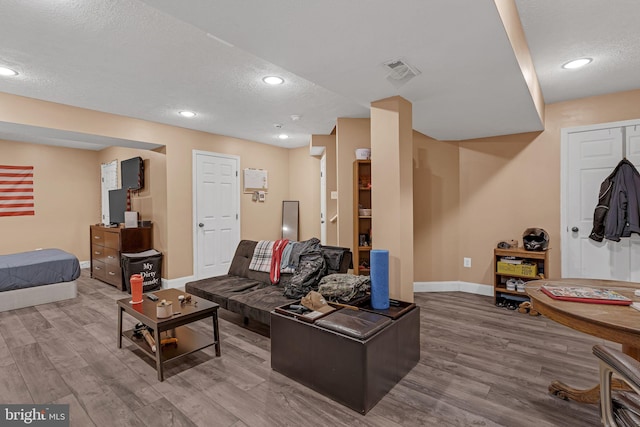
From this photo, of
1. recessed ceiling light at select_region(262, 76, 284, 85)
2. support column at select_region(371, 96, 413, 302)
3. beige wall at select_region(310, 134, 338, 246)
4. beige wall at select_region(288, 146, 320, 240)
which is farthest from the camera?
beige wall at select_region(288, 146, 320, 240)

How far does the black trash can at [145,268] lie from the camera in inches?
173

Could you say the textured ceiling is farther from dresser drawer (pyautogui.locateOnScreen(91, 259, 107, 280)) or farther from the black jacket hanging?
dresser drawer (pyautogui.locateOnScreen(91, 259, 107, 280))

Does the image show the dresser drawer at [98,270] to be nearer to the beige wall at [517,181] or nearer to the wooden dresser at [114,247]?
the wooden dresser at [114,247]

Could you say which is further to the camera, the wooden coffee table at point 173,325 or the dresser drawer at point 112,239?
the dresser drawer at point 112,239

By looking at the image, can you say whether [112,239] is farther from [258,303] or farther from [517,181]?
[517,181]

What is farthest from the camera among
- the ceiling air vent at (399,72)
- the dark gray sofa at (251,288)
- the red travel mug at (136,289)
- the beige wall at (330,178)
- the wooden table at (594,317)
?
the beige wall at (330,178)

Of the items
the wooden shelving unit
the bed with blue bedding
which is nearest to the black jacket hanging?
the wooden shelving unit

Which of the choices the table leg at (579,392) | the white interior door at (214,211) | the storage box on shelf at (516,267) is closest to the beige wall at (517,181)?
the storage box on shelf at (516,267)

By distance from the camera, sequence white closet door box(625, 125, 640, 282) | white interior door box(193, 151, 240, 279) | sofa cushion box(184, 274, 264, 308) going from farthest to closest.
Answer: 1. white interior door box(193, 151, 240, 279)
2. white closet door box(625, 125, 640, 282)
3. sofa cushion box(184, 274, 264, 308)

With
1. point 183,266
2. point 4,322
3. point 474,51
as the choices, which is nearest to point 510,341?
point 474,51

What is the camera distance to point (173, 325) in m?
2.23

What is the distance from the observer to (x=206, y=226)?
5098 mm

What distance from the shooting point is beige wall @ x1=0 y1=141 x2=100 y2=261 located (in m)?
5.59

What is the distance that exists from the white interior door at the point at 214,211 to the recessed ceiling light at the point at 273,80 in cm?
241
